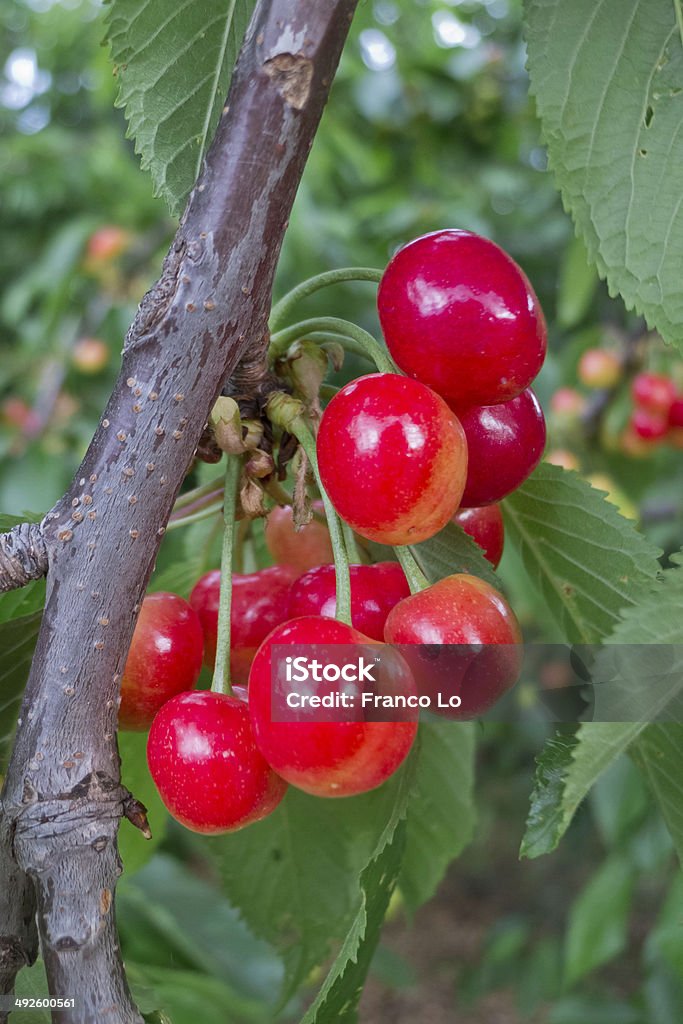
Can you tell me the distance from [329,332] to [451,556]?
0.66 ft

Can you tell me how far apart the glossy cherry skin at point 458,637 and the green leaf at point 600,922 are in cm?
193

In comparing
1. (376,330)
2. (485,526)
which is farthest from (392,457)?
(376,330)

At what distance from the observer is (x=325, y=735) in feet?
1.80

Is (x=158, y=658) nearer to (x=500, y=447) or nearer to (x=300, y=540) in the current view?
(x=300, y=540)

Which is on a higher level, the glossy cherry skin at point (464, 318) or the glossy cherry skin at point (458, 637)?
the glossy cherry skin at point (464, 318)

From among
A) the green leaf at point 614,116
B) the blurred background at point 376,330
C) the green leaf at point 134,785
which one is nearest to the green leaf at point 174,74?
the green leaf at point 614,116

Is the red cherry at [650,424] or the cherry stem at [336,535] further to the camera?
the red cherry at [650,424]

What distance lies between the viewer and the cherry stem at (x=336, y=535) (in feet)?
1.92

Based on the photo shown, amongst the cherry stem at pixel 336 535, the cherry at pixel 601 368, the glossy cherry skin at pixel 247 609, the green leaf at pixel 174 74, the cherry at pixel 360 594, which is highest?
the green leaf at pixel 174 74

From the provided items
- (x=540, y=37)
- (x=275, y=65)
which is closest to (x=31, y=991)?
(x=275, y=65)

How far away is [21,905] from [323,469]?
32 cm

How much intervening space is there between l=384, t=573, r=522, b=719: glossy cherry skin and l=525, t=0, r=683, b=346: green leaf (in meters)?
0.22

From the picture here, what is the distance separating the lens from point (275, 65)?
56 centimetres

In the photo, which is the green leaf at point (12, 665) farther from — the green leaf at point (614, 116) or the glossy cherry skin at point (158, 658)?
the green leaf at point (614, 116)
